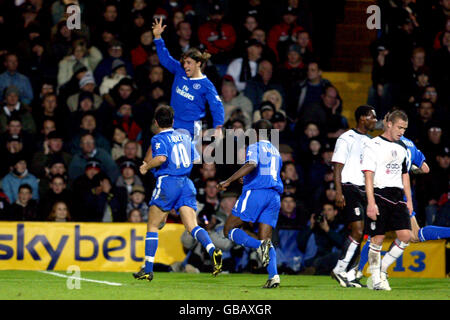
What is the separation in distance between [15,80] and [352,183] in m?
8.38

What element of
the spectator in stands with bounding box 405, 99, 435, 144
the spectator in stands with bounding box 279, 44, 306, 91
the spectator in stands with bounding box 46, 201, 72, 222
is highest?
the spectator in stands with bounding box 279, 44, 306, 91

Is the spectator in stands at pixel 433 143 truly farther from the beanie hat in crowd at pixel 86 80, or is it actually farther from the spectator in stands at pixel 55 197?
the spectator in stands at pixel 55 197

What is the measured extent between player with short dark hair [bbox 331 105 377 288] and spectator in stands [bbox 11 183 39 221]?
18.9ft

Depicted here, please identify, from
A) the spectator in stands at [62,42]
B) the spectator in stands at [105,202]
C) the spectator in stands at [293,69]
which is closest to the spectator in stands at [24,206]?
→ the spectator in stands at [105,202]

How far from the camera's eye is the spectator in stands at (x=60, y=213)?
14.7 metres

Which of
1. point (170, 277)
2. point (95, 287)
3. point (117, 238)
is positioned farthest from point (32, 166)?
point (95, 287)

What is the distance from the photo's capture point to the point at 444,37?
1848 centimetres

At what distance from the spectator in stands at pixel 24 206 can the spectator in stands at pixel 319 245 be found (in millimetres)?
4361

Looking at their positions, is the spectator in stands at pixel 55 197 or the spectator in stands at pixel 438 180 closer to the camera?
the spectator in stands at pixel 55 197

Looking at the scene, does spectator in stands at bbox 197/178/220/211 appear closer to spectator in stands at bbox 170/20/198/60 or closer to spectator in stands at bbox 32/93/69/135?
spectator in stands at bbox 32/93/69/135

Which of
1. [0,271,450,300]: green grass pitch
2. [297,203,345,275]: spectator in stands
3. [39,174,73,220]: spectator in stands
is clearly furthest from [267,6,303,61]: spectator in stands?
[0,271,450,300]: green grass pitch

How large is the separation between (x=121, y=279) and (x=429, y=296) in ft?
14.0

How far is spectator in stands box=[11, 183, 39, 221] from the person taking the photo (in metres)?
14.9

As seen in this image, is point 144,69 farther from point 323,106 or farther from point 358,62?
point 358,62
